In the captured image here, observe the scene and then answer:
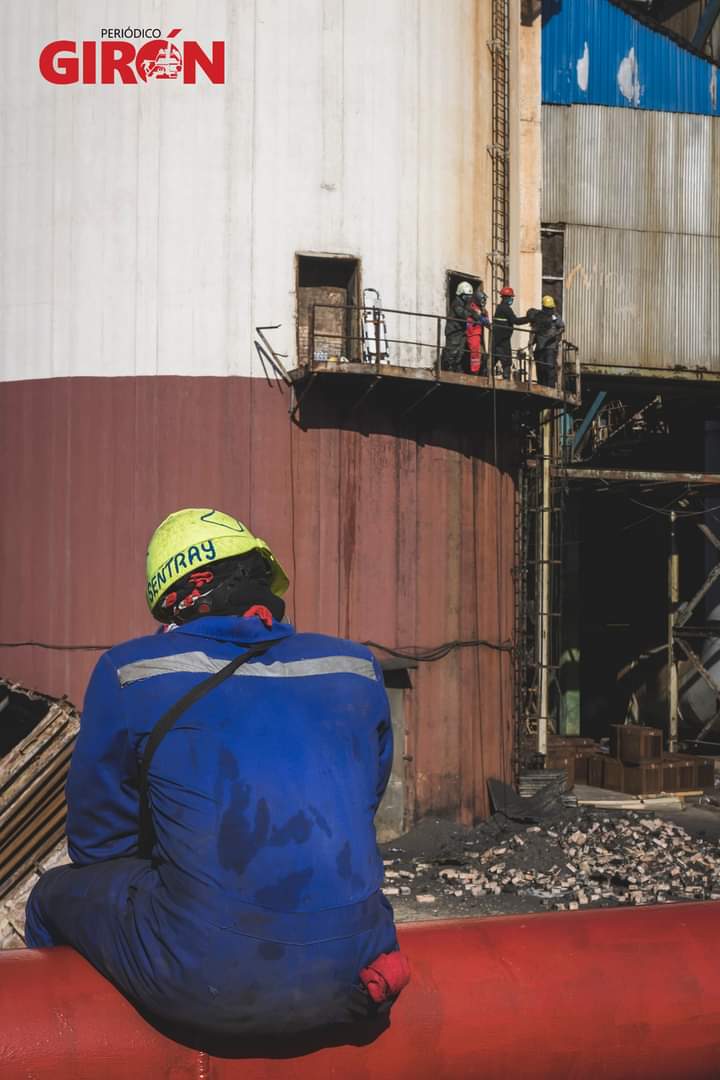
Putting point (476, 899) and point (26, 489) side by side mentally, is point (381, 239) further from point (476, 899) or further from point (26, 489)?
point (476, 899)

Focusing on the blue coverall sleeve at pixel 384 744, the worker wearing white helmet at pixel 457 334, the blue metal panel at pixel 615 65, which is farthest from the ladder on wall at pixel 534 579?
the blue coverall sleeve at pixel 384 744

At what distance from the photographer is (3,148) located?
61.6ft

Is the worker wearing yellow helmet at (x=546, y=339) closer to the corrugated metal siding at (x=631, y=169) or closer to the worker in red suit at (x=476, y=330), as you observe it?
the worker in red suit at (x=476, y=330)

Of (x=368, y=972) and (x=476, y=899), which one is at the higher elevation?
(x=368, y=972)

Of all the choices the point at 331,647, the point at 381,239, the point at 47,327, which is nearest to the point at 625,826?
the point at 381,239

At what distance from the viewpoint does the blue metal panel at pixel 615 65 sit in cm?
2636

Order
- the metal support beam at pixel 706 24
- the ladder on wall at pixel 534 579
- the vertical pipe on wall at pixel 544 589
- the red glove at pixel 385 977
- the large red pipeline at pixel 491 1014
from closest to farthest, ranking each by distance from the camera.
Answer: the large red pipeline at pixel 491 1014 < the red glove at pixel 385 977 < the ladder on wall at pixel 534 579 < the vertical pipe on wall at pixel 544 589 < the metal support beam at pixel 706 24

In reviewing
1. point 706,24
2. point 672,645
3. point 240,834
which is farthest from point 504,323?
point 240,834

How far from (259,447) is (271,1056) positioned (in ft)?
51.3

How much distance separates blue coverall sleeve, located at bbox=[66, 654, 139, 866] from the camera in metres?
3.09

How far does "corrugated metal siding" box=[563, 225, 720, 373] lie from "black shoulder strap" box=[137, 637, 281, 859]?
934 inches

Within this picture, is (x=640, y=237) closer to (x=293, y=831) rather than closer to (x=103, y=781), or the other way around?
(x=103, y=781)

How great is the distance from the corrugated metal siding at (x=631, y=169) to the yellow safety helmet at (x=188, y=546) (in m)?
23.6

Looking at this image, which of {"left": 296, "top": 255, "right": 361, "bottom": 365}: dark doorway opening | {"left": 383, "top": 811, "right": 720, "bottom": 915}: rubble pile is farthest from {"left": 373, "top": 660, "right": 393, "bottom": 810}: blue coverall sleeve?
{"left": 296, "top": 255, "right": 361, "bottom": 365}: dark doorway opening
